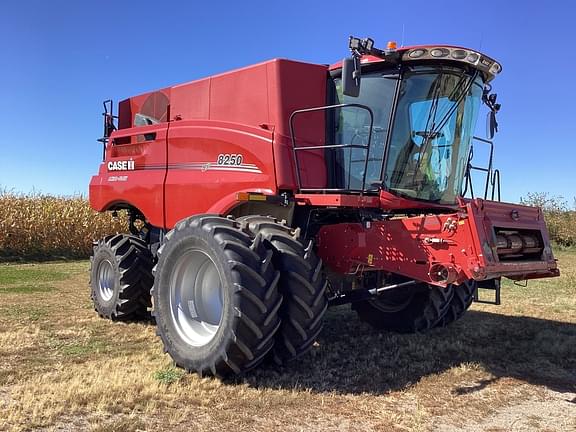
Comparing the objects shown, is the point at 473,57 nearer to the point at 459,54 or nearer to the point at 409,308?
the point at 459,54

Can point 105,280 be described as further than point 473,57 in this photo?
Yes

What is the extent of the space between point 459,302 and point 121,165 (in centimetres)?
477

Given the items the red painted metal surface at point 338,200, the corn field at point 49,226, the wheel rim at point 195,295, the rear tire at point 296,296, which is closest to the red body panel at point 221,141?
the red painted metal surface at point 338,200

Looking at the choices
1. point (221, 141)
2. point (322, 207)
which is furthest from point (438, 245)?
point (221, 141)

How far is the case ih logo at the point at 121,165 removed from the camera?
7.38 m

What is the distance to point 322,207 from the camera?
5184 mm

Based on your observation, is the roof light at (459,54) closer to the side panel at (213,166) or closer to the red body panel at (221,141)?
the red body panel at (221,141)

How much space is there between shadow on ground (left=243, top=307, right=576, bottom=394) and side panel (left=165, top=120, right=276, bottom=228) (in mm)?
1731

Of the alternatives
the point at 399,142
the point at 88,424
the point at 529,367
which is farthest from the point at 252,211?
the point at 529,367

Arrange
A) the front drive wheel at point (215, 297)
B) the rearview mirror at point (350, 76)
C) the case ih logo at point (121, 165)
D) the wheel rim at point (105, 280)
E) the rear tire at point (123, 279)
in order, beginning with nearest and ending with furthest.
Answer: the front drive wheel at point (215, 297), the rearview mirror at point (350, 76), the rear tire at point (123, 279), the case ih logo at point (121, 165), the wheel rim at point (105, 280)

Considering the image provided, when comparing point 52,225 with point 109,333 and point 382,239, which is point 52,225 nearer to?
point 109,333

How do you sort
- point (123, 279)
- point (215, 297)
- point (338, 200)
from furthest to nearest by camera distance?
1. point (123, 279)
2. point (215, 297)
3. point (338, 200)

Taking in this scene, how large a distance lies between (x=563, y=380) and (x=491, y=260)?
1.47 meters

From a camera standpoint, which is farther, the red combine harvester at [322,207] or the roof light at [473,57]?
the roof light at [473,57]
